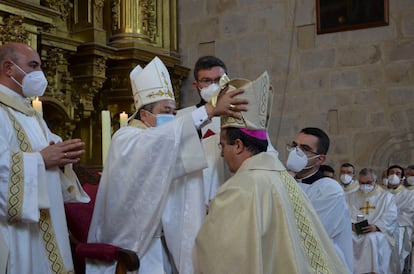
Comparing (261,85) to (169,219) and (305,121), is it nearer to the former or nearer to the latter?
(169,219)

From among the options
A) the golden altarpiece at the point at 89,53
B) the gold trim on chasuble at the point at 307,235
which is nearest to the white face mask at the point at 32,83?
the gold trim on chasuble at the point at 307,235

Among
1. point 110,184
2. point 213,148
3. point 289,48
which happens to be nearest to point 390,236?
point 289,48

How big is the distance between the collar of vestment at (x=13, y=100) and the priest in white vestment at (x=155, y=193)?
51 cm

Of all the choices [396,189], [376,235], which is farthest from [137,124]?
[396,189]

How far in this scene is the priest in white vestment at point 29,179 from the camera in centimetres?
315

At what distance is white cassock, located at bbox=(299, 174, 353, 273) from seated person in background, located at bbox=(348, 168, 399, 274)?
152 inches

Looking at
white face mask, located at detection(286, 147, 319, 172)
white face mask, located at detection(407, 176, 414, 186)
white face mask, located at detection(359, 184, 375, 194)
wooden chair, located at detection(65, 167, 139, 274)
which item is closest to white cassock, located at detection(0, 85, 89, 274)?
wooden chair, located at detection(65, 167, 139, 274)

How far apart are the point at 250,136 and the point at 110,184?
88cm

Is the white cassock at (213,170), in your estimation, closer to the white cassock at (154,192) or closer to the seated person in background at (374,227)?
the white cassock at (154,192)

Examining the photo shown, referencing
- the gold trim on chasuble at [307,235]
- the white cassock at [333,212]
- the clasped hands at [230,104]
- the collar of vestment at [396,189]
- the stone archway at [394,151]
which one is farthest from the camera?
the collar of vestment at [396,189]

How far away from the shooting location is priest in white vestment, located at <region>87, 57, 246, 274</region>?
339 cm

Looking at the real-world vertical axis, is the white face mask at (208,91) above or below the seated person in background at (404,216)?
above

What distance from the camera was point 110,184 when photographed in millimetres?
3492

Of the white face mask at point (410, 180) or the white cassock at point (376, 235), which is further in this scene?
the white face mask at point (410, 180)
